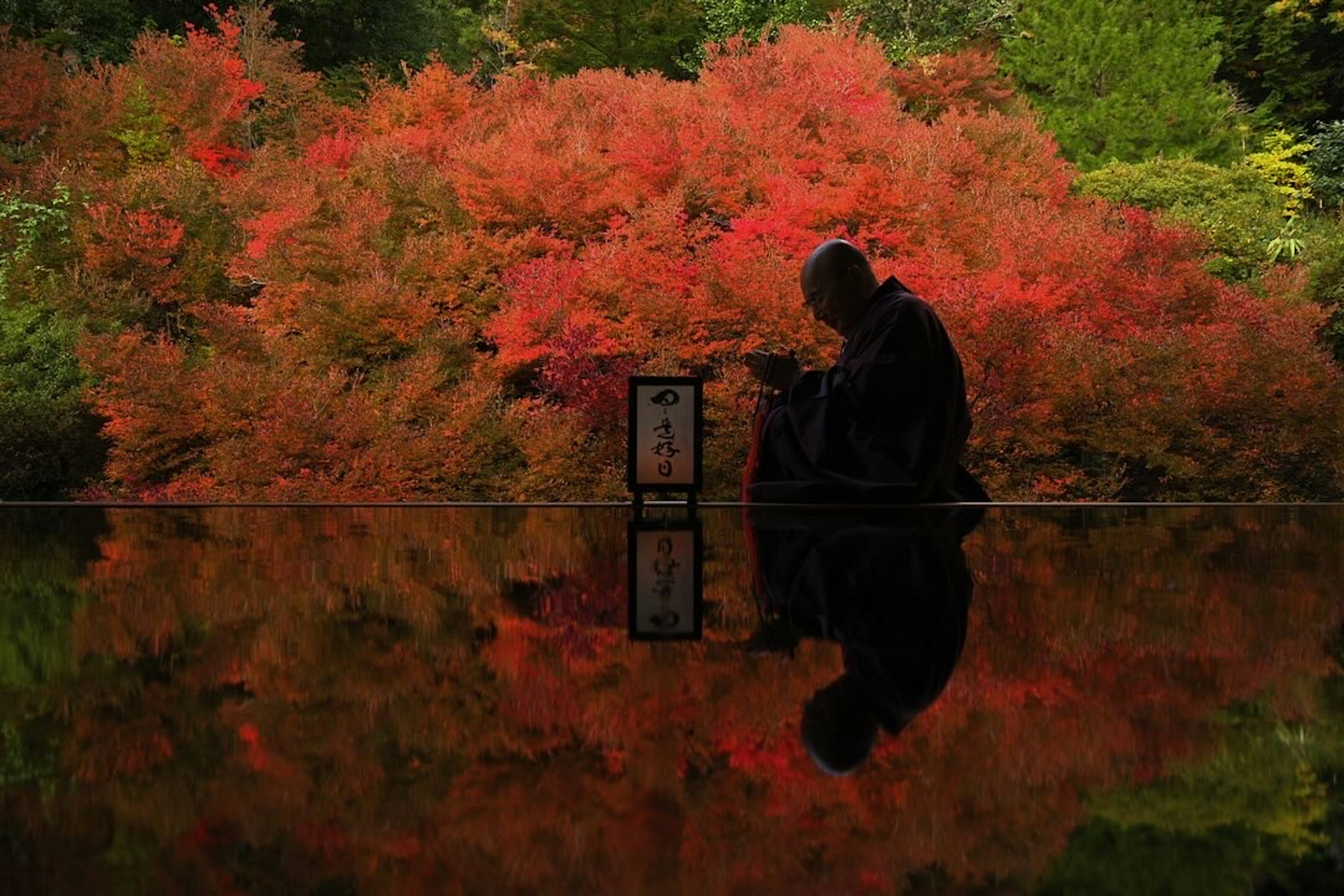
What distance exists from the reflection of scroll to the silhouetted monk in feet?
1.01

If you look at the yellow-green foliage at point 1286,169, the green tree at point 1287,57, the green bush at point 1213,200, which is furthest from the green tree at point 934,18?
the yellow-green foliage at point 1286,169

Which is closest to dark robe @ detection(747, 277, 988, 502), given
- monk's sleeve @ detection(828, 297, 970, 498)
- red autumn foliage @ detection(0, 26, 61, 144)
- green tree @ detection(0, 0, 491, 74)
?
monk's sleeve @ detection(828, 297, 970, 498)

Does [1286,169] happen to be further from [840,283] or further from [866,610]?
[866,610]

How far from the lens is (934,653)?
132 cm

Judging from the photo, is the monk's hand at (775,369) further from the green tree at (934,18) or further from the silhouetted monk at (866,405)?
the green tree at (934,18)

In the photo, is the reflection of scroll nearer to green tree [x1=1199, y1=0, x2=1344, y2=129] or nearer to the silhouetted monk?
the silhouetted monk

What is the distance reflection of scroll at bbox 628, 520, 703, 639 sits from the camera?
5.03 feet

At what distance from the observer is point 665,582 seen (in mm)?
2004

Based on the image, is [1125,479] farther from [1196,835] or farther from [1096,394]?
[1196,835]

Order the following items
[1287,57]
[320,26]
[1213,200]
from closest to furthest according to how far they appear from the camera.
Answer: [1213,200] → [1287,57] → [320,26]

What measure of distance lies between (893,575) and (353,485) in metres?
6.39

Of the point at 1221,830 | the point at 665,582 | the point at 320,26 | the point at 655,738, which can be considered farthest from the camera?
the point at 320,26

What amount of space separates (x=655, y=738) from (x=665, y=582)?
102cm

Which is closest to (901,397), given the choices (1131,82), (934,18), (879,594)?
(879,594)
